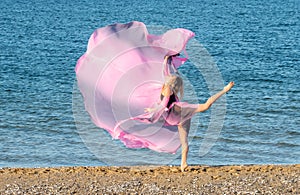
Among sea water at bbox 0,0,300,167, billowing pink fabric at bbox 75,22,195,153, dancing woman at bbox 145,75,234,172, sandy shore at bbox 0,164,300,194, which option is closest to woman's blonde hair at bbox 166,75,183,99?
dancing woman at bbox 145,75,234,172

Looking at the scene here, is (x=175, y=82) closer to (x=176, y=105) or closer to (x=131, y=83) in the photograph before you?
(x=176, y=105)

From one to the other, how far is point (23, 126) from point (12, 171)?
6521mm

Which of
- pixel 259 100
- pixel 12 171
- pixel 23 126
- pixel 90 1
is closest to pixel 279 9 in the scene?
pixel 90 1

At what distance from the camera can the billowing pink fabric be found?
13.2 m

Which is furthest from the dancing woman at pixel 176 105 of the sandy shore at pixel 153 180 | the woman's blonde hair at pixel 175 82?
the sandy shore at pixel 153 180

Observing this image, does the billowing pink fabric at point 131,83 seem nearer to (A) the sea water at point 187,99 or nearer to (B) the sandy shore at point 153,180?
(A) the sea water at point 187,99

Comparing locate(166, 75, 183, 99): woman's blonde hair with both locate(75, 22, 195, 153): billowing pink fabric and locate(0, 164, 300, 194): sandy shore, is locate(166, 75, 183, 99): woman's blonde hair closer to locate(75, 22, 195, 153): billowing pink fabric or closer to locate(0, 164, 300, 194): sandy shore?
locate(75, 22, 195, 153): billowing pink fabric

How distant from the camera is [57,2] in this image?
93.6m

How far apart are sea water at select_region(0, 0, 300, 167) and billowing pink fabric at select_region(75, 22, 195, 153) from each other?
20.4 inches

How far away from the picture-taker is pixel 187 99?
15.5 m

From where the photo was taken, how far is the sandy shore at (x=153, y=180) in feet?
41.7

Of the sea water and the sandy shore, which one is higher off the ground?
the sandy shore

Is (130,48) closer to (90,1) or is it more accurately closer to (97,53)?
(97,53)

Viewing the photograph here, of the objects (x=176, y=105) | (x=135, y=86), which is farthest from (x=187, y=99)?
(x=176, y=105)
